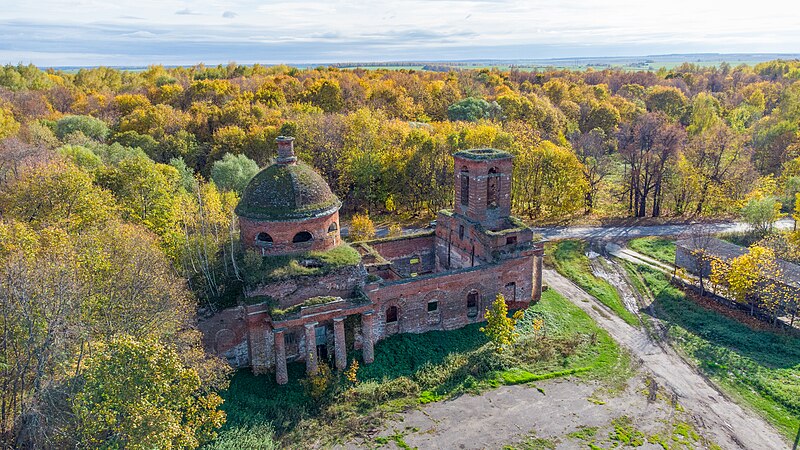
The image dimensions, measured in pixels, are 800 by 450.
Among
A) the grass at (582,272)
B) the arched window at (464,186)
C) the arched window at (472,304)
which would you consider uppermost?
the arched window at (464,186)

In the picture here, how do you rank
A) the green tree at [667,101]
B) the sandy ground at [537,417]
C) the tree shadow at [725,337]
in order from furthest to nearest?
the green tree at [667,101], the tree shadow at [725,337], the sandy ground at [537,417]

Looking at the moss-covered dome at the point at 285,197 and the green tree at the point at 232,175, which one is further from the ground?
the moss-covered dome at the point at 285,197

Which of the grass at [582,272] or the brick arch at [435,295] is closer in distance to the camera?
the brick arch at [435,295]

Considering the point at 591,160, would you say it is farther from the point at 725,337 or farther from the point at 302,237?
the point at 302,237

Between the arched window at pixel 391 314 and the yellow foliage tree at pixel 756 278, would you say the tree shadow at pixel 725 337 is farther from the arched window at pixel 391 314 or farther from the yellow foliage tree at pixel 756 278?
the arched window at pixel 391 314

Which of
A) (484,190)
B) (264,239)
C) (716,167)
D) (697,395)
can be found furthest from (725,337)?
(716,167)

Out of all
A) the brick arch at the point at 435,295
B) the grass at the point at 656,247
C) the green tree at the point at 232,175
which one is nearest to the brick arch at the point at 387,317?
the brick arch at the point at 435,295

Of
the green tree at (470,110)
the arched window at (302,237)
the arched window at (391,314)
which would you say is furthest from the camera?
the green tree at (470,110)
